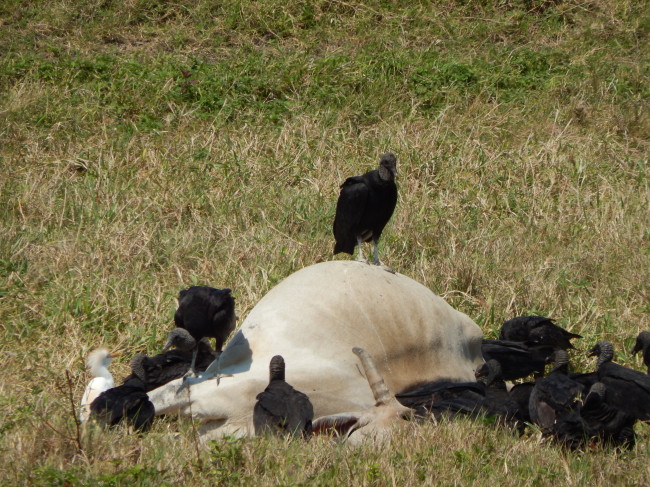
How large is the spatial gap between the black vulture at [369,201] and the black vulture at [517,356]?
3.12 ft

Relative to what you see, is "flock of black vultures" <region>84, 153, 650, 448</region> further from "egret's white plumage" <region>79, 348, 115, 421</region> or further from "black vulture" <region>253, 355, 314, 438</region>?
"egret's white plumage" <region>79, 348, 115, 421</region>

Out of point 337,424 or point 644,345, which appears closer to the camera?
point 337,424

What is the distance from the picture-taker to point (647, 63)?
1134cm

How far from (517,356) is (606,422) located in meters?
1.22

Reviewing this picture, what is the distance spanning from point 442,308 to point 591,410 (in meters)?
1.25

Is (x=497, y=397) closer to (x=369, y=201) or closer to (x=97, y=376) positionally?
(x=369, y=201)

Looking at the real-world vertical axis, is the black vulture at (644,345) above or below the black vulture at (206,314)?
below

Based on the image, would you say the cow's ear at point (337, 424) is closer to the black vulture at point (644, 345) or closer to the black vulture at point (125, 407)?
the black vulture at point (125, 407)

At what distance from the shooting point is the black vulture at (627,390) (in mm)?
5285

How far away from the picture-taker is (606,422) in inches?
195

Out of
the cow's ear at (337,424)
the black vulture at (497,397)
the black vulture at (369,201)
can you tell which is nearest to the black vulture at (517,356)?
the black vulture at (497,397)

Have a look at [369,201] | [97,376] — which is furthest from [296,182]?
[97,376]

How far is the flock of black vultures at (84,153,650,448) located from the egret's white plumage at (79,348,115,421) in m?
0.15

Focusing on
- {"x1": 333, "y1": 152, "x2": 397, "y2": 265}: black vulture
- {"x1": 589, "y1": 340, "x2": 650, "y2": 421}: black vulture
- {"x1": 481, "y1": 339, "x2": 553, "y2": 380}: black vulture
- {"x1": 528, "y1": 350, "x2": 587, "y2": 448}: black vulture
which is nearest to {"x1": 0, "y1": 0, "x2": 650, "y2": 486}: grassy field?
{"x1": 528, "y1": 350, "x2": 587, "y2": 448}: black vulture
